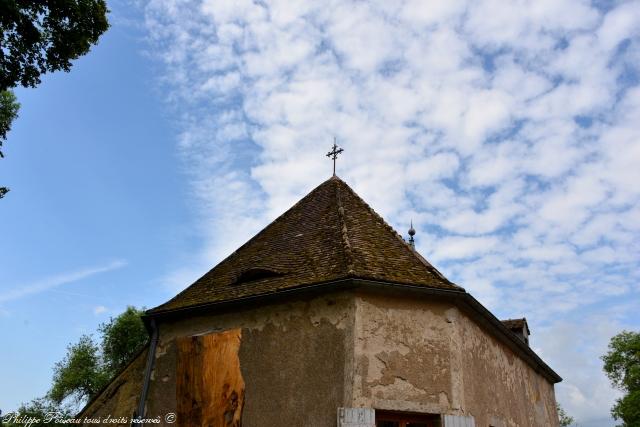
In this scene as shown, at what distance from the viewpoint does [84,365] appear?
30625 millimetres

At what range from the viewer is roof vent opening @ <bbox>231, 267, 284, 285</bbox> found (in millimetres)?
9336

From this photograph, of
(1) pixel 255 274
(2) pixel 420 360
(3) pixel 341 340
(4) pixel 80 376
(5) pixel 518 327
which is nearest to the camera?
(3) pixel 341 340

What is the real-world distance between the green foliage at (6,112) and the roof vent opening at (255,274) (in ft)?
14.5

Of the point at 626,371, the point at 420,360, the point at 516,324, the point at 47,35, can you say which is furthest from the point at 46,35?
the point at 626,371

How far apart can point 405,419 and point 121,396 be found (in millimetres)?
5636

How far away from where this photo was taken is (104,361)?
100 ft

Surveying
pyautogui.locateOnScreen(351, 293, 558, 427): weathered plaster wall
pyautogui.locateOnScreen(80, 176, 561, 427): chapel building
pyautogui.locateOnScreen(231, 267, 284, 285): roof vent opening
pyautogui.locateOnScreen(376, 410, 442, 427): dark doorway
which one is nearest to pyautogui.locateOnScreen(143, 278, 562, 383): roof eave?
pyautogui.locateOnScreen(80, 176, 561, 427): chapel building

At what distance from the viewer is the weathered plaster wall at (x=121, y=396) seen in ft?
31.6

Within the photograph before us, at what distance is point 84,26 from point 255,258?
5.37 meters

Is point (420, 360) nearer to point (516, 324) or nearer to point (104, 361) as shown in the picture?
point (516, 324)

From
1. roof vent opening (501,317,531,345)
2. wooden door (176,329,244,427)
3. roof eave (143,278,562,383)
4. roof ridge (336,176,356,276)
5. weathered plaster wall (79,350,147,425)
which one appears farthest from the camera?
roof vent opening (501,317,531,345)

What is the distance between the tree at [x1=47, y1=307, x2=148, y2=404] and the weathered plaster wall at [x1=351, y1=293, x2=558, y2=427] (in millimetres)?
24717

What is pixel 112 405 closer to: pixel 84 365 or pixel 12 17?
pixel 12 17

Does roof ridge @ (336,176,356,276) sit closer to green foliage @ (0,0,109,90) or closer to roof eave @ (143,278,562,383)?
roof eave @ (143,278,562,383)
